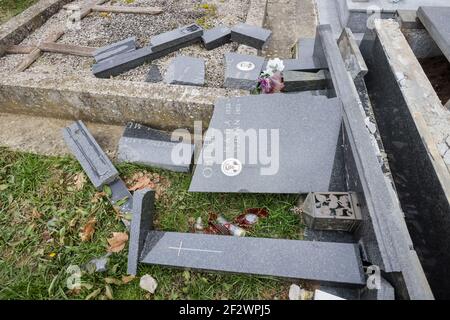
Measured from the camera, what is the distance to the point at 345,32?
146 inches

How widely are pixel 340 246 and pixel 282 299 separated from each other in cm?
59

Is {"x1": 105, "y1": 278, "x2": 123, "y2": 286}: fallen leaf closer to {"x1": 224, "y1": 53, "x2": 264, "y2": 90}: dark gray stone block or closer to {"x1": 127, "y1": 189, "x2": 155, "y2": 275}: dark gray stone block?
{"x1": 127, "y1": 189, "x2": 155, "y2": 275}: dark gray stone block

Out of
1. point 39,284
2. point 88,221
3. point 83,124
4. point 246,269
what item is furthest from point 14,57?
point 246,269

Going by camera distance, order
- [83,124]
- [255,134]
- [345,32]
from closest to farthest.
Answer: [255,134]
[83,124]
[345,32]

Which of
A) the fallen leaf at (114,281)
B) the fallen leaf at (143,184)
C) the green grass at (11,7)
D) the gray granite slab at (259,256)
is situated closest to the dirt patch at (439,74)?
the gray granite slab at (259,256)

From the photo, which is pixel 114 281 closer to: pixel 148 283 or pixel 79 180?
pixel 148 283

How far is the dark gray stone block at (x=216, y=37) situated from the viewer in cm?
425

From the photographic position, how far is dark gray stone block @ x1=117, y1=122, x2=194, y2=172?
314 centimetres

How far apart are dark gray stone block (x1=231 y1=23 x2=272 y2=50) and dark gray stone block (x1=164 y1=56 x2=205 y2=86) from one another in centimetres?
73

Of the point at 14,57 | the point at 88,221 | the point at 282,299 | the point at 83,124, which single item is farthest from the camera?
the point at 14,57

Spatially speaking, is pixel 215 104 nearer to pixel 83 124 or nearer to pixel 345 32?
pixel 83 124

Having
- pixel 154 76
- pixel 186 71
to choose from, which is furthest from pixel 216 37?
pixel 154 76

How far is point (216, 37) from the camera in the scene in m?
4.26

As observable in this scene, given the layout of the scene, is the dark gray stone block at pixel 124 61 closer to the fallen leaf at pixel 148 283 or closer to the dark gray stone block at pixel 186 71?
the dark gray stone block at pixel 186 71
